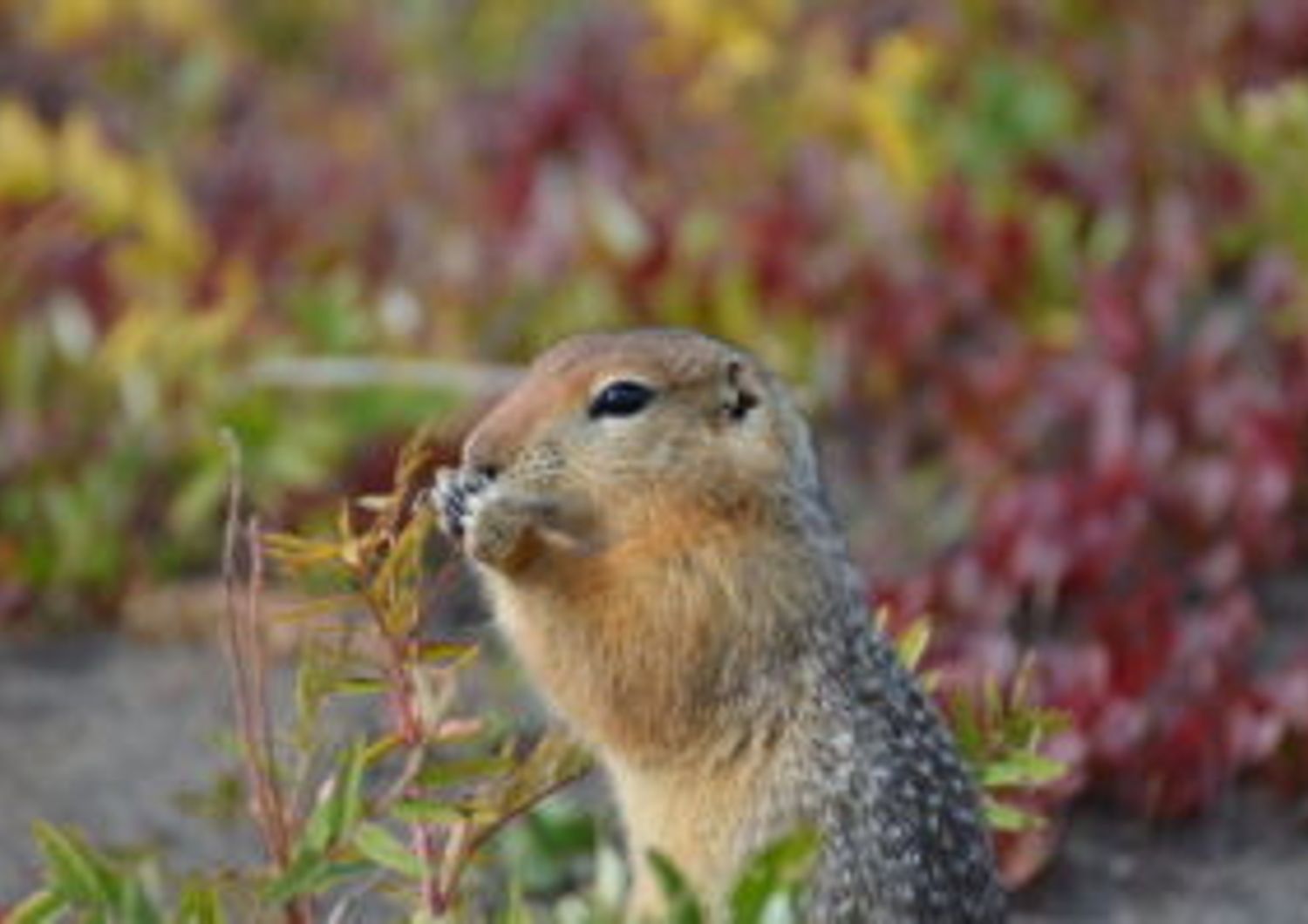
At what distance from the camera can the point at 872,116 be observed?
7.98 meters

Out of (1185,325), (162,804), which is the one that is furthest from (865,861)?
(1185,325)

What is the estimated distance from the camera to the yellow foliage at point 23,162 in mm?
7953

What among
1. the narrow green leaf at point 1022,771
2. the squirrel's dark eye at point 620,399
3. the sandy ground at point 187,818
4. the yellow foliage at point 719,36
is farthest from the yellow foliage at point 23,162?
the narrow green leaf at point 1022,771

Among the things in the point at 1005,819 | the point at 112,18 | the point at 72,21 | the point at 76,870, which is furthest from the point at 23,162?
the point at 76,870

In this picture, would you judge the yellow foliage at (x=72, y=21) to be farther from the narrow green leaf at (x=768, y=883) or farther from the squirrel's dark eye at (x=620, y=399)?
the narrow green leaf at (x=768, y=883)

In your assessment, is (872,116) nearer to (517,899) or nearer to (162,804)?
(162,804)

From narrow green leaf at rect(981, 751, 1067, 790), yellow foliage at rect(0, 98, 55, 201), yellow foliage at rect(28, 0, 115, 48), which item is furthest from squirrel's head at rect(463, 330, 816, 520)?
yellow foliage at rect(28, 0, 115, 48)

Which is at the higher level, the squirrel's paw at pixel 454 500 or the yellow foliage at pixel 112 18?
the yellow foliage at pixel 112 18

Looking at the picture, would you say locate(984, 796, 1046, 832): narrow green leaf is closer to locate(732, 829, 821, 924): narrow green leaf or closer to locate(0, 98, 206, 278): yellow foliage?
locate(732, 829, 821, 924): narrow green leaf

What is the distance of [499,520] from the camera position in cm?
414

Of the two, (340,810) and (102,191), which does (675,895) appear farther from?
(102,191)

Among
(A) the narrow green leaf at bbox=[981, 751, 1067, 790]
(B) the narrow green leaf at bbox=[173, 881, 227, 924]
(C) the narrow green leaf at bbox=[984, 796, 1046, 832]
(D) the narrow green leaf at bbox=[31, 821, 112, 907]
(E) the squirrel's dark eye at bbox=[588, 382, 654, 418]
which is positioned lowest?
(C) the narrow green leaf at bbox=[984, 796, 1046, 832]

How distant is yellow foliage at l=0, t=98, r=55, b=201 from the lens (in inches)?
313

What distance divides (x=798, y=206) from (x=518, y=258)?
660 mm
